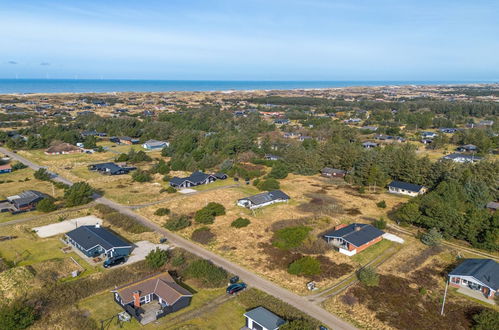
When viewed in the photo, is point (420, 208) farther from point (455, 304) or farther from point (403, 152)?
point (403, 152)

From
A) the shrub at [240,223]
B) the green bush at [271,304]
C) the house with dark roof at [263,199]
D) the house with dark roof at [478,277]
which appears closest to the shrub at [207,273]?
the green bush at [271,304]

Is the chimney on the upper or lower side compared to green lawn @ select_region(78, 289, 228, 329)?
upper

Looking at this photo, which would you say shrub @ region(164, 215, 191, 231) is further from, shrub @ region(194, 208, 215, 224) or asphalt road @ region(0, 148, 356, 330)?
shrub @ region(194, 208, 215, 224)

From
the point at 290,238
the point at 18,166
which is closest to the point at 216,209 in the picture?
the point at 290,238

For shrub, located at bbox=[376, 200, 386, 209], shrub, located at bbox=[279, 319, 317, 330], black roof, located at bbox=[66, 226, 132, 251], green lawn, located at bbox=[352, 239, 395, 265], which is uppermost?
shrub, located at bbox=[279, 319, 317, 330]

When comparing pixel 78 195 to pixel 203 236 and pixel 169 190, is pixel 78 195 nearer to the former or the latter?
pixel 169 190

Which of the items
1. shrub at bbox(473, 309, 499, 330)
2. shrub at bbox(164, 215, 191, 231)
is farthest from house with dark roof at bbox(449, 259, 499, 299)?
shrub at bbox(164, 215, 191, 231)
